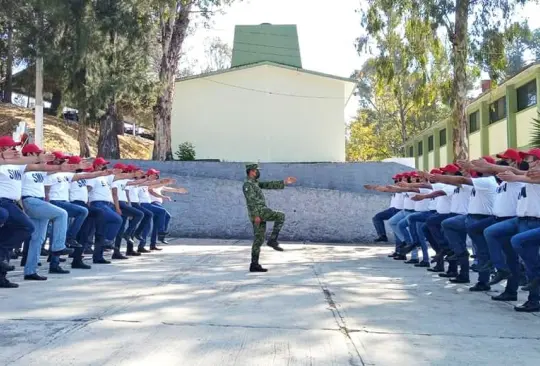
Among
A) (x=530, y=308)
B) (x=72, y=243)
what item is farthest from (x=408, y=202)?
(x=72, y=243)

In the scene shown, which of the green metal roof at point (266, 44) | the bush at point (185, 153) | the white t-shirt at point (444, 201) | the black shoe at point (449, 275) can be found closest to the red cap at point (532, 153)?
the white t-shirt at point (444, 201)

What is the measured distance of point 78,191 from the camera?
10.5 meters

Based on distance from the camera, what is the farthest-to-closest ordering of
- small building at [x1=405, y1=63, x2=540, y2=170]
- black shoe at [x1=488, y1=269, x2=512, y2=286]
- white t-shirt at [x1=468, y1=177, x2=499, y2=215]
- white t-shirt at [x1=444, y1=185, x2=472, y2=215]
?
1. small building at [x1=405, y1=63, x2=540, y2=170]
2. white t-shirt at [x1=444, y1=185, x2=472, y2=215]
3. white t-shirt at [x1=468, y1=177, x2=499, y2=215]
4. black shoe at [x1=488, y1=269, x2=512, y2=286]

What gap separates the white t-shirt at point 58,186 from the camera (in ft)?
32.3

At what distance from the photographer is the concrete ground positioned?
4797 mm

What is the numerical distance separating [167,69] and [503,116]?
14.1 m

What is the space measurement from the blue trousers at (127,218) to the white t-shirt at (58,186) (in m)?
2.16

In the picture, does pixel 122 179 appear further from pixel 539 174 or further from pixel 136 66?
pixel 136 66

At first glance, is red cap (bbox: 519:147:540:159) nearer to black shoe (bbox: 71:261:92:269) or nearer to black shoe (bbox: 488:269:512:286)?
black shoe (bbox: 488:269:512:286)

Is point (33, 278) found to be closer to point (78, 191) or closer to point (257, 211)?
point (78, 191)

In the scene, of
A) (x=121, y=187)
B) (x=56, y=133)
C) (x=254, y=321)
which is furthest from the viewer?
(x=56, y=133)

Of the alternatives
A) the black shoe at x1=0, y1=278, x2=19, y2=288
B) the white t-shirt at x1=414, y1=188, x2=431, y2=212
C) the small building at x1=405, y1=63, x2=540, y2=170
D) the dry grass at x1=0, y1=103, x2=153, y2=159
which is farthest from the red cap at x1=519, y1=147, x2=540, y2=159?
the dry grass at x1=0, y1=103, x2=153, y2=159

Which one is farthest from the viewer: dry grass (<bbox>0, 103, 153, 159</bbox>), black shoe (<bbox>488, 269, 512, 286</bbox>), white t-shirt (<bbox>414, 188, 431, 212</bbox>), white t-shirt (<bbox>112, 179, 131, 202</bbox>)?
dry grass (<bbox>0, 103, 153, 159</bbox>)

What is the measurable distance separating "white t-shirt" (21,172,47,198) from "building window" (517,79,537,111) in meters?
18.4
